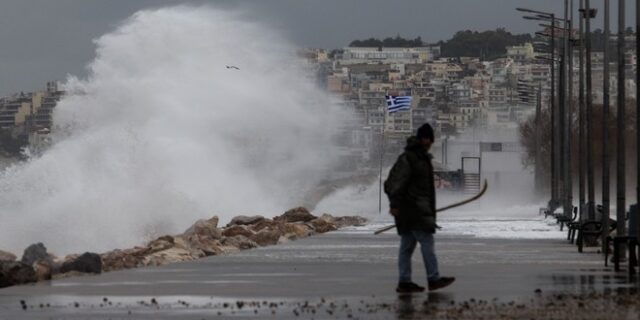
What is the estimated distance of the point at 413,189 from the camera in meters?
20.9

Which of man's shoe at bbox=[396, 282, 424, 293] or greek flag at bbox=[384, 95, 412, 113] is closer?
man's shoe at bbox=[396, 282, 424, 293]

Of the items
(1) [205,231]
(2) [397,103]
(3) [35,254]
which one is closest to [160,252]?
(3) [35,254]

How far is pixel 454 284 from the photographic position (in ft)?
74.0

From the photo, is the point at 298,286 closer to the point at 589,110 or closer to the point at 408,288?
the point at 408,288

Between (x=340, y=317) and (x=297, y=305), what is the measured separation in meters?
1.59

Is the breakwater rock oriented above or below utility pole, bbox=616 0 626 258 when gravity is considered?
below

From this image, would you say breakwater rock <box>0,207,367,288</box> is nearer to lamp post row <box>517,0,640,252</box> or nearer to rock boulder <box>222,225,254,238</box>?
rock boulder <box>222,225,254,238</box>

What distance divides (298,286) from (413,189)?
2.37m

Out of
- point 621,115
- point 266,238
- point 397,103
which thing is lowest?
point 266,238

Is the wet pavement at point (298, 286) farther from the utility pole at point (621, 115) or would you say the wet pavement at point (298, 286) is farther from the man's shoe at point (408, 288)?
the utility pole at point (621, 115)

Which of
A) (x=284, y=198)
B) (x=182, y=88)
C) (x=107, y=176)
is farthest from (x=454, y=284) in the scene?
(x=284, y=198)

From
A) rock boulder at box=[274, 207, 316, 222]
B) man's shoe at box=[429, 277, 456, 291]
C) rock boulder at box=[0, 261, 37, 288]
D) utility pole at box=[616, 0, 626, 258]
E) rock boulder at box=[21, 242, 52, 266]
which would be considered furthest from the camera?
rock boulder at box=[274, 207, 316, 222]

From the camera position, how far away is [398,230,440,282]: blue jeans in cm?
2095

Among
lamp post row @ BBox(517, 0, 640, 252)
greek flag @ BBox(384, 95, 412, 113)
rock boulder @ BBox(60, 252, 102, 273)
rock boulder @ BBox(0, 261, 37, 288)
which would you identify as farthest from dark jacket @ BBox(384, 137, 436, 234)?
greek flag @ BBox(384, 95, 412, 113)
